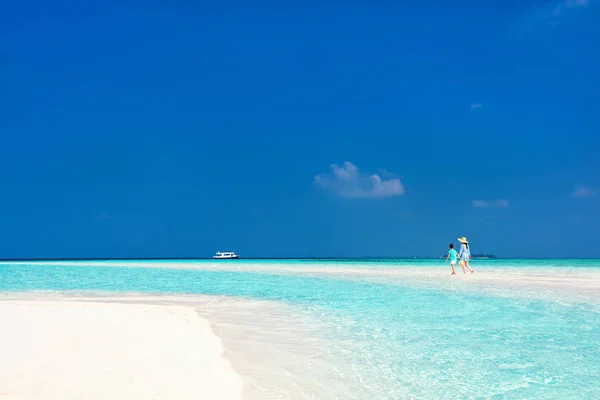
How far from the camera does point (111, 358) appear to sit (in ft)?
18.9

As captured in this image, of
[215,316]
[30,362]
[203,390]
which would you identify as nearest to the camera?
[203,390]

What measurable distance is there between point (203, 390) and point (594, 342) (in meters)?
6.16

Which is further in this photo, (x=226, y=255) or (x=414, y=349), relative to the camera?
(x=226, y=255)

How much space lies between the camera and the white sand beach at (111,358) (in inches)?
178

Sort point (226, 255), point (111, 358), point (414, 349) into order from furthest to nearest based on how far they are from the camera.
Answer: point (226, 255) < point (414, 349) < point (111, 358)

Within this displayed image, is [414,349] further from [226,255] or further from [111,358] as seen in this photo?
[226,255]

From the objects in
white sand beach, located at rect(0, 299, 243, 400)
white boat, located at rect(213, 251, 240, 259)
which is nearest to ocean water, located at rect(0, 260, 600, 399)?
white sand beach, located at rect(0, 299, 243, 400)

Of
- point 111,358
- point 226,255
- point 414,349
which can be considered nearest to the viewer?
point 111,358

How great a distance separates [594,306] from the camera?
1202cm

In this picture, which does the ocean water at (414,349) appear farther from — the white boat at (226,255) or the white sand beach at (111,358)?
the white boat at (226,255)

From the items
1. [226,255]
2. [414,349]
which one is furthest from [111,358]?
[226,255]

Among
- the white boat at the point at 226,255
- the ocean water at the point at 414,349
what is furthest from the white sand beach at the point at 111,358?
the white boat at the point at 226,255

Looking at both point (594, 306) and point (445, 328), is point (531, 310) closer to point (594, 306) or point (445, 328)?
point (594, 306)

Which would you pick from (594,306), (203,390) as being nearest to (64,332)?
(203,390)
